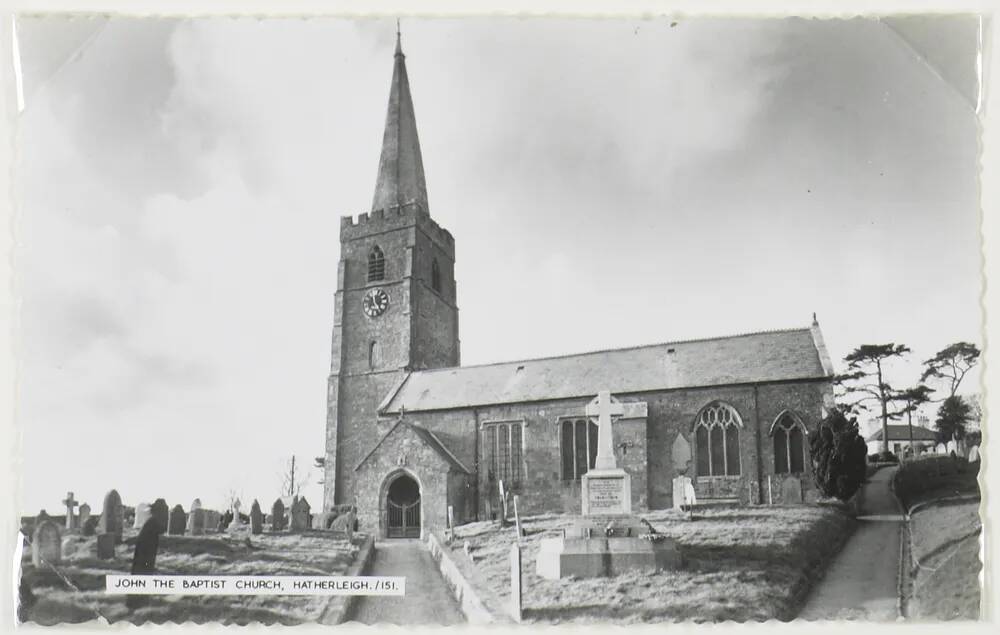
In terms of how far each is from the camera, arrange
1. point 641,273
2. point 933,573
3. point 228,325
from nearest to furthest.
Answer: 1. point 933,573
2. point 641,273
3. point 228,325

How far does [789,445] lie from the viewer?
10.3m

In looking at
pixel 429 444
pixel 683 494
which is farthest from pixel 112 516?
pixel 683 494

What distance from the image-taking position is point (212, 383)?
9984 millimetres

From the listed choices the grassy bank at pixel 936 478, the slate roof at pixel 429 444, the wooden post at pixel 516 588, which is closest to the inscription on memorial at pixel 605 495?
the wooden post at pixel 516 588

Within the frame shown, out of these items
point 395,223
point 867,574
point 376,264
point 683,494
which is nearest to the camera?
point 867,574

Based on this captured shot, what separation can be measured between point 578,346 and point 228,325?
467 centimetres

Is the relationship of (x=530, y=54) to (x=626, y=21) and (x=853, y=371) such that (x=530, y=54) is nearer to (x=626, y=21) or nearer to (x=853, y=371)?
(x=626, y=21)

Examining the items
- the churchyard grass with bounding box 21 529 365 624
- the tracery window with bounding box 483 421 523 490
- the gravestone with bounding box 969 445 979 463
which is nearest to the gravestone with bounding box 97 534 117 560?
the churchyard grass with bounding box 21 529 365 624

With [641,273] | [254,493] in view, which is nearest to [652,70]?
[641,273]

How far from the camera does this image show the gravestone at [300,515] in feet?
33.6

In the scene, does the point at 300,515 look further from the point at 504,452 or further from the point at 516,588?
the point at 516,588

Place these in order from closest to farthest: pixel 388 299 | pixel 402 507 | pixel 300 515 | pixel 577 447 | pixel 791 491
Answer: pixel 791 491 < pixel 300 515 < pixel 577 447 < pixel 402 507 < pixel 388 299

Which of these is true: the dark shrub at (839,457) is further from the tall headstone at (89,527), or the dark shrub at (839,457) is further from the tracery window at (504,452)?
the tall headstone at (89,527)

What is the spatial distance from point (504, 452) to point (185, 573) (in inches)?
196
